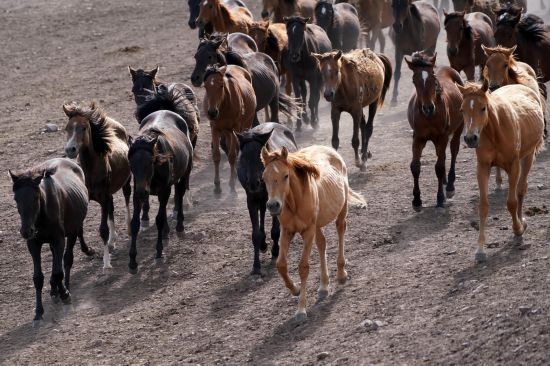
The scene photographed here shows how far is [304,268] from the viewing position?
929 cm

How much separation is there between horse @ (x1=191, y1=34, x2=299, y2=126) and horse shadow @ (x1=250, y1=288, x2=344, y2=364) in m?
5.69

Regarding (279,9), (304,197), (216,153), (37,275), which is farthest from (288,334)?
(279,9)

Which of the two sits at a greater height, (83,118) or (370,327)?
(83,118)

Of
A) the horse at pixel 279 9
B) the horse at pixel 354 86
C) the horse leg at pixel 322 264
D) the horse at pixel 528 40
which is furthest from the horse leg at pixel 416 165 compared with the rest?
the horse at pixel 279 9

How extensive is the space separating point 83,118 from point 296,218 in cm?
344

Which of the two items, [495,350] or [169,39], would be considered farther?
[169,39]

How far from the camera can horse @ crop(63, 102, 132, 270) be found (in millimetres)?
11562

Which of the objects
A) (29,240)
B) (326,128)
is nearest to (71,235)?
(29,240)

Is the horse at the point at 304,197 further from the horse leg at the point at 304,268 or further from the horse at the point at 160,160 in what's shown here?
the horse at the point at 160,160

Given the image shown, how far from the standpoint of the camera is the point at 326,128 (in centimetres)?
1734

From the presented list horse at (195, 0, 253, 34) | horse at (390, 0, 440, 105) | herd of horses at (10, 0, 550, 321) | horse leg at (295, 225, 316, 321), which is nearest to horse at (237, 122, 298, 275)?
herd of horses at (10, 0, 550, 321)

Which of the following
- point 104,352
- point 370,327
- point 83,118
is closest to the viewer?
point 370,327

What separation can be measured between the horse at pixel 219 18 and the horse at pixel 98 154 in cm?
588

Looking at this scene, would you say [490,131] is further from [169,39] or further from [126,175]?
[169,39]
